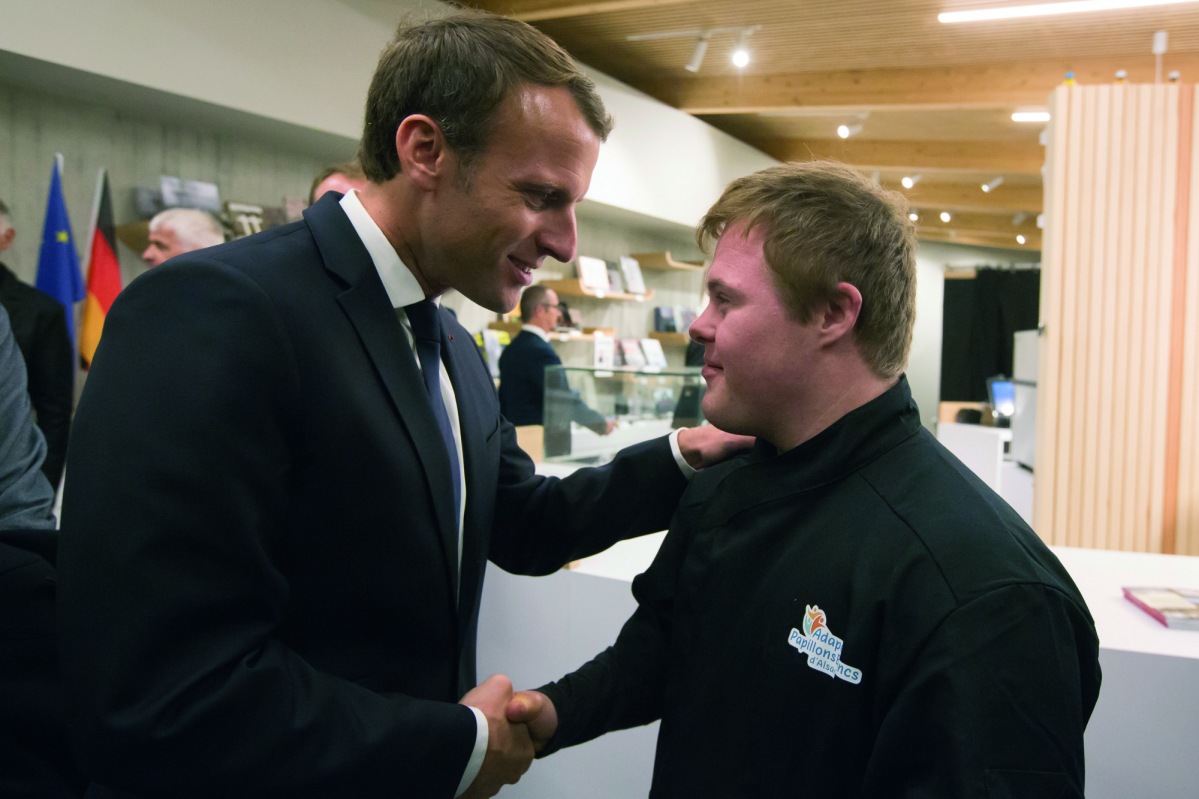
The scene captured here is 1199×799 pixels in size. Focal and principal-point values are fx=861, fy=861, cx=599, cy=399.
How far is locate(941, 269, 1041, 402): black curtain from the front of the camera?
13531 mm

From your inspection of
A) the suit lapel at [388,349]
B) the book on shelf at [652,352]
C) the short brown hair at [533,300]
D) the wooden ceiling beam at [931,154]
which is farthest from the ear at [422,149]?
the wooden ceiling beam at [931,154]

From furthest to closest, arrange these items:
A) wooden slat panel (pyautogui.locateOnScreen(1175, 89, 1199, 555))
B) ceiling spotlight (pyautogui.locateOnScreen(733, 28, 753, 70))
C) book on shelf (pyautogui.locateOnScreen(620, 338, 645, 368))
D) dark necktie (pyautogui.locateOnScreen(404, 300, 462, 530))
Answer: book on shelf (pyautogui.locateOnScreen(620, 338, 645, 368)) < ceiling spotlight (pyautogui.locateOnScreen(733, 28, 753, 70)) < wooden slat panel (pyautogui.locateOnScreen(1175, 89, 1199, 555)) < dark necktie (pyautogui.locateOnScreen(404, 300, 462, 530))

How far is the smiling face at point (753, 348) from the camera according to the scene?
1.31 metres

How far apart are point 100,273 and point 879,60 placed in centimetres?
603

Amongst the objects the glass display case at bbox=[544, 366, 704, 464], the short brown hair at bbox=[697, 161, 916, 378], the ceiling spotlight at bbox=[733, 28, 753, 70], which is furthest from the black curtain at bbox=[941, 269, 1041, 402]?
the short brown hair at bbox=[697, 161, 916, 378]

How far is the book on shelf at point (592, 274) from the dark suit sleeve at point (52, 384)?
448 cm

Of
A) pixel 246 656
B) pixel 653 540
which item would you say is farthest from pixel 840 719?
pixel 653 540

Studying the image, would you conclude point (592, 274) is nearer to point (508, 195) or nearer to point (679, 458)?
point (679, 458)

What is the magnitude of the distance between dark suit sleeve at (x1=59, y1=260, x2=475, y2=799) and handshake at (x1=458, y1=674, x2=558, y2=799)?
223 mm

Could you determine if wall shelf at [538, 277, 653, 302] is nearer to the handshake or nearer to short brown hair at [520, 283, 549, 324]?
short brown hair at [520, 283, 549, 324]

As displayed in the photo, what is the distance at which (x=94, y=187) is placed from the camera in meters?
4.32

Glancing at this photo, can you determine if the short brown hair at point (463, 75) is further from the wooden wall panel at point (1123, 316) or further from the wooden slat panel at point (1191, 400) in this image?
the wooden slat panel at point (1191, 400)

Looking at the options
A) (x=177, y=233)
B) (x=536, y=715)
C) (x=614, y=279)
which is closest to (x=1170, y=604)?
(x=536, y=715)

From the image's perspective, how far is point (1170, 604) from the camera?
2.04 metres
